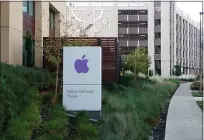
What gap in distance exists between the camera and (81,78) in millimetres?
10586

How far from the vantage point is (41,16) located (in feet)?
71.2

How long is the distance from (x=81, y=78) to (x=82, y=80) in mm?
63

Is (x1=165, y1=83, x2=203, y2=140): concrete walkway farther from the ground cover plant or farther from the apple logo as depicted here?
the apple logo

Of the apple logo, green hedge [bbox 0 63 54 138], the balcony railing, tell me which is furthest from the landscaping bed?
the balcony railing

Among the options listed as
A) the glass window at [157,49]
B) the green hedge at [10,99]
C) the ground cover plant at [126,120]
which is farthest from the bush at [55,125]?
the glass window at [157,49]

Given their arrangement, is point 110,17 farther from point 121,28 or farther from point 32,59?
point 32,59

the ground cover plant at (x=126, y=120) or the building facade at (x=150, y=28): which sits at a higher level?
the building facade at (x=150, y=28)

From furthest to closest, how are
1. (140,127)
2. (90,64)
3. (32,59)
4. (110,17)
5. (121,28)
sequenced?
(121,28) < (110,17) < (32,59) < (90,64) < (140,127)

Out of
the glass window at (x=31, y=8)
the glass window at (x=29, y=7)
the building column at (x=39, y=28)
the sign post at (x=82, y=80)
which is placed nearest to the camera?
the sign post at (x=82, y=80)

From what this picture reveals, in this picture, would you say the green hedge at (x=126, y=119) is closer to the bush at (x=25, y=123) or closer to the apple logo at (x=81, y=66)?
the apple logo at (x=81, y=66)

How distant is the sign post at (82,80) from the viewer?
34.6 ft

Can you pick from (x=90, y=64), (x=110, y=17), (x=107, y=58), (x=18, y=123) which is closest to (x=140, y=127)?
(x=90, y=64)

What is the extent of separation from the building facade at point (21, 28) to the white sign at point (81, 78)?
6.62m

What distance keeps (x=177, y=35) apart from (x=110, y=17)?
68.3 feet
